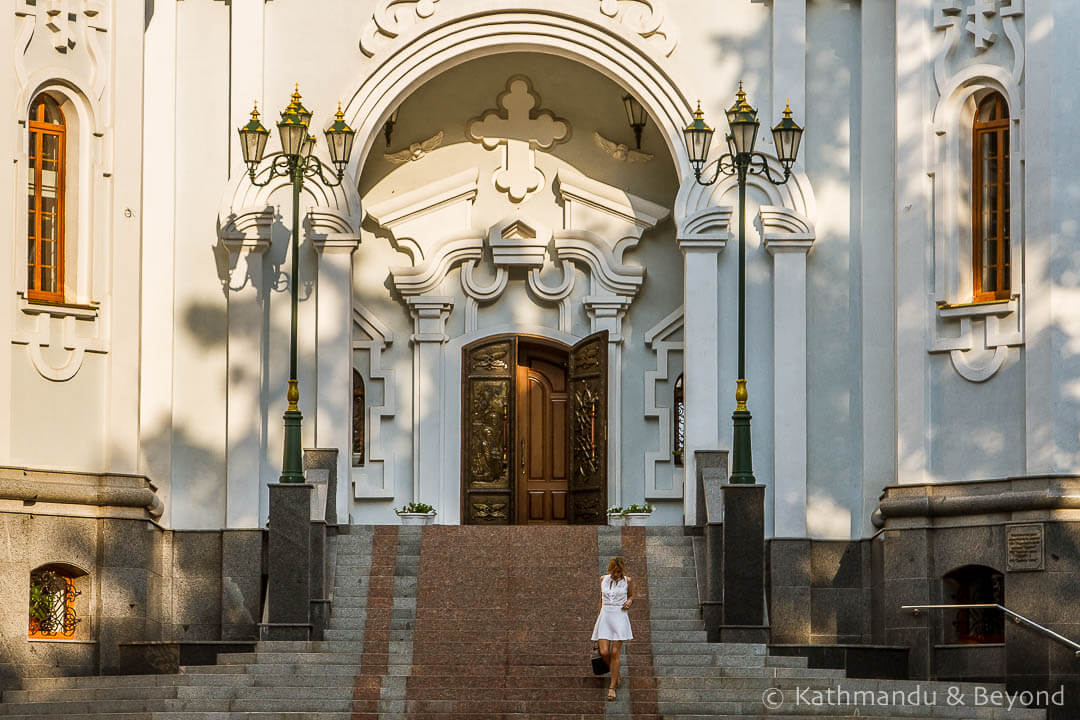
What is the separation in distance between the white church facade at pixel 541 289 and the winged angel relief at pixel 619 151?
62 millimetres

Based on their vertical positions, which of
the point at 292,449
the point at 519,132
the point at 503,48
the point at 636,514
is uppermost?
the point at 503,48

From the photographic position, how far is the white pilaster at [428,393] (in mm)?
30547

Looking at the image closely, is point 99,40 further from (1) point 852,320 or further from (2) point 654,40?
(1) point 852,320

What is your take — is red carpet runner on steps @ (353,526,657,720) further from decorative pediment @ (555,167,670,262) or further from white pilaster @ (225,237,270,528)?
decorative pediment @ (555,167,670,262)

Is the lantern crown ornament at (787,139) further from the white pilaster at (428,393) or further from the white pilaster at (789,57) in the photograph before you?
the white pilaster at (428,393)

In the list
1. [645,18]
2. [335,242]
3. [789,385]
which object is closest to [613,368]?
[789,385]

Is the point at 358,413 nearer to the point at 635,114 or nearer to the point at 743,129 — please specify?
the point at 635,114

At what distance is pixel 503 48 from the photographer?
95.7ft

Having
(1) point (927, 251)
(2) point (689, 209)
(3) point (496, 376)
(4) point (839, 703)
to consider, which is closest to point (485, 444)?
(3) point (496, 376)

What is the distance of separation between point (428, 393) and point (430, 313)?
107cm

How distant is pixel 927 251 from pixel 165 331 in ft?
29.2

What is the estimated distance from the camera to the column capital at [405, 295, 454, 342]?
31031mm

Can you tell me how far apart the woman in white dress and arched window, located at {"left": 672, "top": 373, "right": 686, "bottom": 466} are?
777 cm

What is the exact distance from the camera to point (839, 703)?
2284 centimetres
